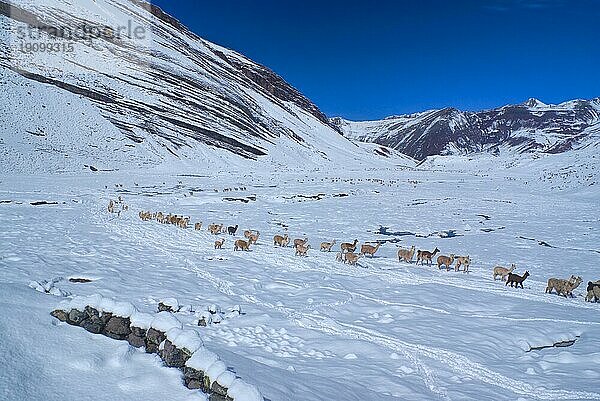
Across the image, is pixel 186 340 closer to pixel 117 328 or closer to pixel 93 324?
pixel 117 328

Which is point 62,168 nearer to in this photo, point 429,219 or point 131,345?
point 429,219

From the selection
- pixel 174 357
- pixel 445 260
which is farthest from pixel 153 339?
pixel 445 260

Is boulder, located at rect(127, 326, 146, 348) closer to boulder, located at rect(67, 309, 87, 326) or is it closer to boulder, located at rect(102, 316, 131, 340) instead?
boulder, located at rect(102, 316, 131, 340)

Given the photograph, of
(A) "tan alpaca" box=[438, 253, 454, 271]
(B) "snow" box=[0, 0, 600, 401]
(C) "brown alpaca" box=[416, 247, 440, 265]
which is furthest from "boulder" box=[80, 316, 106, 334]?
(C) "brown alpaca" box=[416, 247, 440, 265]

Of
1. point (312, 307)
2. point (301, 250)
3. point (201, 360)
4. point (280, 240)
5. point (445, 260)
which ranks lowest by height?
point (312, 307)

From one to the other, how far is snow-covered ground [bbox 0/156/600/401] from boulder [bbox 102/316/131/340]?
272 mm

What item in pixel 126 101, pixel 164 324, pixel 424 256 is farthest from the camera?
pixel 126 101

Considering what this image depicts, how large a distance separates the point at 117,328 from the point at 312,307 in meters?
6.24

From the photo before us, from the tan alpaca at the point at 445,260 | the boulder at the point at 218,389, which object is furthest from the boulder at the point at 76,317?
the tan alpaca at the point at 445,260

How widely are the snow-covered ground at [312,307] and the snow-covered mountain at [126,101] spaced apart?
30.4 m

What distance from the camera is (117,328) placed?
20.8ft

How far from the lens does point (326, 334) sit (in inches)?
384

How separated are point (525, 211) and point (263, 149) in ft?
219

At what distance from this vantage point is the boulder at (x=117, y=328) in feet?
20.7
